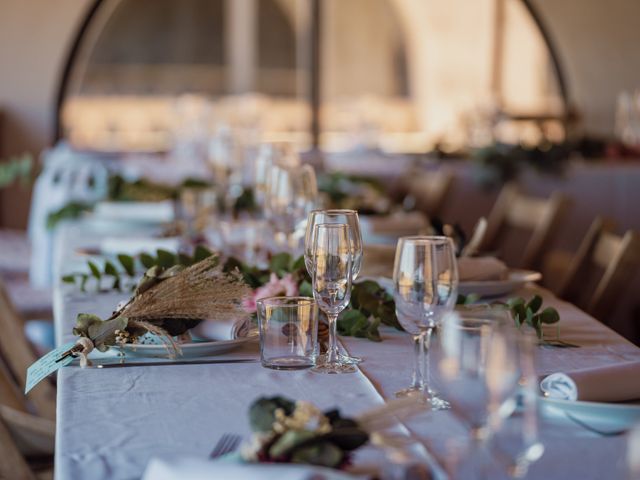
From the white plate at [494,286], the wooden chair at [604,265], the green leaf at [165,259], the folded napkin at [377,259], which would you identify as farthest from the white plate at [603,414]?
the wooden chair at [604,265]

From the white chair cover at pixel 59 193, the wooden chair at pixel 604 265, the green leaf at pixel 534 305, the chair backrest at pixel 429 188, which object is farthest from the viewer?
the chair backrest at pixel 429 188

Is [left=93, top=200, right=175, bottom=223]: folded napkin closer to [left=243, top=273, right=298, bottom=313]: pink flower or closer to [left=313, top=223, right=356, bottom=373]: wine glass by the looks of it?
[left=243, top=273, right=298, bottom=313]: pink flower

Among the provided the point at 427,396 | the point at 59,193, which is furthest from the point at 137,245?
the point at 59,193

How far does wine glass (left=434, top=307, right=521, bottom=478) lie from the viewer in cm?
85

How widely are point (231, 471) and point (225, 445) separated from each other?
0.15 m

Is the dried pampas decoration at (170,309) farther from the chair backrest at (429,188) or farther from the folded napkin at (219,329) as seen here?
the chair backrest at (429,188)

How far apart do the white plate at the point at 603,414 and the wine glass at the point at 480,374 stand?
210 mm

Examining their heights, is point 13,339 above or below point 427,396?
below

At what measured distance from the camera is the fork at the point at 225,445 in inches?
39.2

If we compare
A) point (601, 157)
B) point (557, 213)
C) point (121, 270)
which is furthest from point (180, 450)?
point (601, 157)

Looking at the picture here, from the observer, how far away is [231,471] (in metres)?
0.86

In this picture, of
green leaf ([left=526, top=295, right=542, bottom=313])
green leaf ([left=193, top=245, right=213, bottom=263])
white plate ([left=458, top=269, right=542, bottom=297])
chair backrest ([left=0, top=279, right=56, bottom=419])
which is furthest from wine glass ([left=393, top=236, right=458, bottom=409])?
chair backrest ([left=0, top=279, right=56, bottom=419])

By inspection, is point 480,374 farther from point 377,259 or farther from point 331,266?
point 377,259

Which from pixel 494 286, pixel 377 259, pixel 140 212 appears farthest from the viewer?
pixel 140 212
